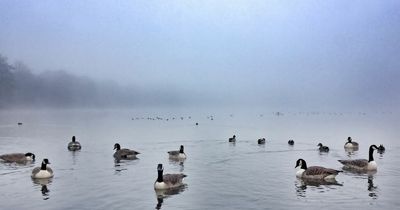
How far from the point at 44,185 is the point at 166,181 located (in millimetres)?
6994

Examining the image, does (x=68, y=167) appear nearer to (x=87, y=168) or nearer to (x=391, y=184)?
(x=87, y=168)

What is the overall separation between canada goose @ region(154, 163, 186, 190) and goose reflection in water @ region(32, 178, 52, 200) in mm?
5548

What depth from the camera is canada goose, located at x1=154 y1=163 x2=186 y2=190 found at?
79.7ft

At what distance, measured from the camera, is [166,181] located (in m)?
24.7

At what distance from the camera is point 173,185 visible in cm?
2519

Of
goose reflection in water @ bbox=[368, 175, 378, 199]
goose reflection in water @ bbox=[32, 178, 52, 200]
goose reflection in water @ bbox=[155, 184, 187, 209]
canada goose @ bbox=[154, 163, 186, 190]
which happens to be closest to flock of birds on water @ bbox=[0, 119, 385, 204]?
canada goose @ bbox=[154, 163, 186, 190]

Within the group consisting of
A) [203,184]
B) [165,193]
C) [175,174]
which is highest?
[175,174]

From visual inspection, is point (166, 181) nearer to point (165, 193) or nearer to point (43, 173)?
point (165, 193)

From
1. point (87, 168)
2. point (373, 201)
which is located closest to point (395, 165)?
point (373, 201)

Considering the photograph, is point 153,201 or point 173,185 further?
point 173,185

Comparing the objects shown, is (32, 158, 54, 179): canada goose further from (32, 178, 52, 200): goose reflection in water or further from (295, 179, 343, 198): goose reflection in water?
(295, 179, 343, 198): goose reflection in water

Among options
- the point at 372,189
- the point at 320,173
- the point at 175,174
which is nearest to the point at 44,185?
the point at 175,174

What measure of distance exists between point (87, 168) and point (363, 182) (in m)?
18.4

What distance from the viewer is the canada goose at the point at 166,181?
24298mm
